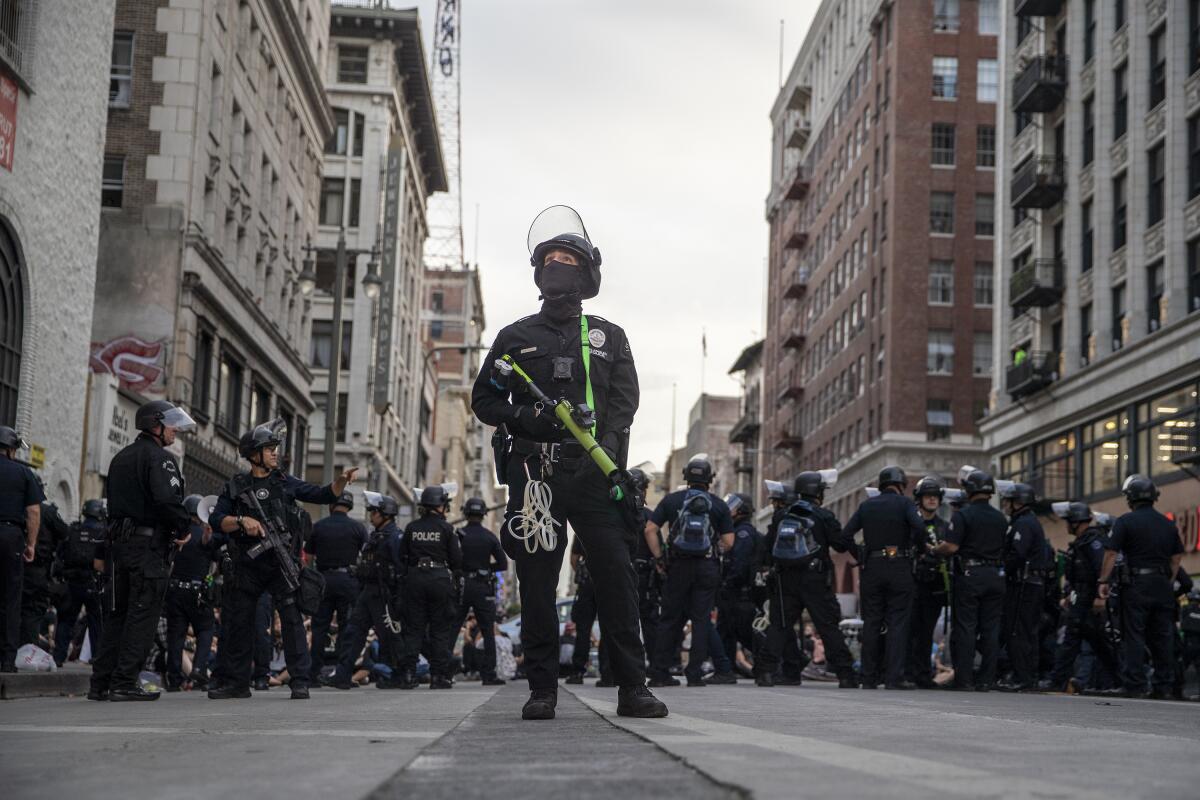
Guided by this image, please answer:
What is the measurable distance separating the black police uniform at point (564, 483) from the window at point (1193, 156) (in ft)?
103

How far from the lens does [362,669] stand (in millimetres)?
18891

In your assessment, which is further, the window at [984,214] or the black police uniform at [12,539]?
the window at [984,214]

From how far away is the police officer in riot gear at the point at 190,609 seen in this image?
15297 millimetres

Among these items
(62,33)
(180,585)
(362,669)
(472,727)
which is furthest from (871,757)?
(62,33)

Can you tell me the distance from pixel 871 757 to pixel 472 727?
8.05 feet

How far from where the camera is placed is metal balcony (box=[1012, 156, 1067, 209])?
44500 mm

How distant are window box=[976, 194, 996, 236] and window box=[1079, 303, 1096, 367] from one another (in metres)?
23.7

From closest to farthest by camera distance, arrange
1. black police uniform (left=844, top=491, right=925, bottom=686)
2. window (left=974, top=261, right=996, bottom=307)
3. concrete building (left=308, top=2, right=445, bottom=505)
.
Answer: black police uniform (left=844, top=491, right=925, bottom=686)
concrete building (left=308, top=2, right=445, bottom=505)
window (left=974, top=261, right=996, bottom=307)

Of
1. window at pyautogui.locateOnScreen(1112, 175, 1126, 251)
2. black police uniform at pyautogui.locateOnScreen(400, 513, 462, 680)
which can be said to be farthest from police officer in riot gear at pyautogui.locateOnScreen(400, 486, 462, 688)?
window at pyautogui.locateOnScreen(1112, 175, 1126, 251)

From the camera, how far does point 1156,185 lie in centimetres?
3878

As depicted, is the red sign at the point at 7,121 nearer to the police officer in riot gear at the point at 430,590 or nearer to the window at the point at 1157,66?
the police officer in riot gear at the point at 430,590

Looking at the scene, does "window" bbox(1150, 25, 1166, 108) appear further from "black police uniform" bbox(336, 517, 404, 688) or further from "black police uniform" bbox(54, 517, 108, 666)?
"black police uniform" bbox(54, 517, 108, 666)

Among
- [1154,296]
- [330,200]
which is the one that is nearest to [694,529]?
[1154,296]

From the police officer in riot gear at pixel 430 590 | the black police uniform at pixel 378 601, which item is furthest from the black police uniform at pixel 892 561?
the black police uniform at pixel 378 601
